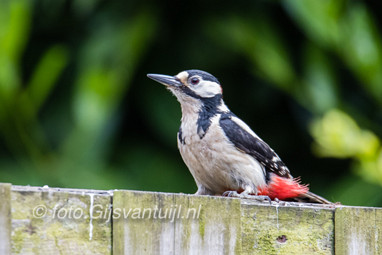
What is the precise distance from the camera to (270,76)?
4574mm

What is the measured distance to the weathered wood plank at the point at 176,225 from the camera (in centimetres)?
197

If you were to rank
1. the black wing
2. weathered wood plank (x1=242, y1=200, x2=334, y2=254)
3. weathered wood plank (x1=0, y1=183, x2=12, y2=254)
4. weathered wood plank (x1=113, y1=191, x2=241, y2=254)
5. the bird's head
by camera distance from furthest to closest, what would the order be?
1. the bird's head
2. the black wing
3. weathered wood plank (x1=242, y1=200, x2=334, y2=254)
4. weathered wood plank (x1=113, y1=191, x2=241, y2=254)
5. weathered wood plank (x1=0, y1=183, x2=12, y2=254)

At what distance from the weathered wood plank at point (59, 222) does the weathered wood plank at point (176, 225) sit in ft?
0.16

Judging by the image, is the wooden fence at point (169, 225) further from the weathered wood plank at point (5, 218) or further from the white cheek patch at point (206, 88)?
the white cheek patch at point (206, 88)

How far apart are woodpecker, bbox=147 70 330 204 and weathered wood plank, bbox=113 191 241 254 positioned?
98cm

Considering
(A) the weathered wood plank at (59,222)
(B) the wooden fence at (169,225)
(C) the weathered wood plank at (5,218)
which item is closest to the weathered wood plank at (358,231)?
(B) the wooden fence at (169,225)

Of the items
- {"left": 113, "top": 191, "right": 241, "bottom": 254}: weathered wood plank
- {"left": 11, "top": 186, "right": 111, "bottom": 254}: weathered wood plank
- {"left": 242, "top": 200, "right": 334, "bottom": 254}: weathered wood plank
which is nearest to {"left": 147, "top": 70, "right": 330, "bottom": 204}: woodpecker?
{"left": 242, "top": 200, "right": 334, "bottom": 254}: weathered wood plank

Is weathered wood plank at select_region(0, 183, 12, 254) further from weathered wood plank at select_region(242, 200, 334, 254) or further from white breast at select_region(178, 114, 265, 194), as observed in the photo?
white breast at select_region(178, 114, 265, 194)

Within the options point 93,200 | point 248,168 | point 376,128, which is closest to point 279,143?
point 376,128

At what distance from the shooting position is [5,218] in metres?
1.80

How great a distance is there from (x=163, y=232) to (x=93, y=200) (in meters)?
0.25

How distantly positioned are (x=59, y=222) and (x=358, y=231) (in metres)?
1.07

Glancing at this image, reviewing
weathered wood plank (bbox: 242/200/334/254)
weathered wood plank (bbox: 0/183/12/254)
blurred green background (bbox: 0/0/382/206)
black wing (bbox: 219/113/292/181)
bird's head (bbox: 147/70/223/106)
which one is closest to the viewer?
weathered wood plank (bbox: 0/183/12/254)

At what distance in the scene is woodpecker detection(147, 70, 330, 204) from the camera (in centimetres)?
331
